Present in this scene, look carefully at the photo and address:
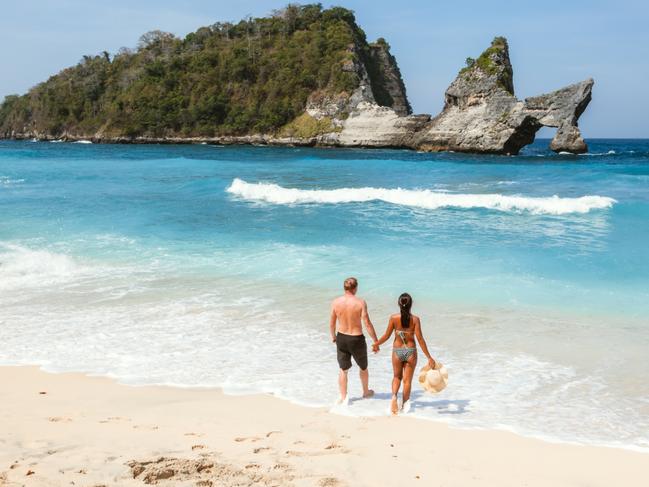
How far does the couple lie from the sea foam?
16731 mm

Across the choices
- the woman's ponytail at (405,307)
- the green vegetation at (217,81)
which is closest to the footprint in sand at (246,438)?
the woman's ponytail at (405,307)

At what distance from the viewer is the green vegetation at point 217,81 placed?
88.4 metres

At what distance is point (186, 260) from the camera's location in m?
13.9

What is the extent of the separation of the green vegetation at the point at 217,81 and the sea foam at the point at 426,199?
55.7 metres

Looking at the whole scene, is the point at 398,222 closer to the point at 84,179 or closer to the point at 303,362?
the point at 303,362

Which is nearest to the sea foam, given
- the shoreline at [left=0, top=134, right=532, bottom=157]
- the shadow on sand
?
the shadow on sand

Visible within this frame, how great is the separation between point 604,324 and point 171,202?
18.5m

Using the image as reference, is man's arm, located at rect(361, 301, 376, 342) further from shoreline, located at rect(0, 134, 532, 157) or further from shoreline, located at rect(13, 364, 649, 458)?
shoreline, located at rect(0, 134, 532, 157)

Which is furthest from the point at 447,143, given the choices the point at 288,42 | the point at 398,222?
the point at 398,222

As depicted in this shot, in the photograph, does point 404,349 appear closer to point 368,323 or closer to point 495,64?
point 368,323

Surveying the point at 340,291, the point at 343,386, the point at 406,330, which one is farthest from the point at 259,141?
the point at 406,330

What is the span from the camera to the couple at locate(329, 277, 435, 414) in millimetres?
6344

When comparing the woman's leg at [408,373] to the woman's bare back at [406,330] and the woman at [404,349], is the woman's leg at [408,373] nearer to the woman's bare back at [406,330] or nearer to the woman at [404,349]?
the woman at [404,349]

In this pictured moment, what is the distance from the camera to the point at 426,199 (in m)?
24.1
